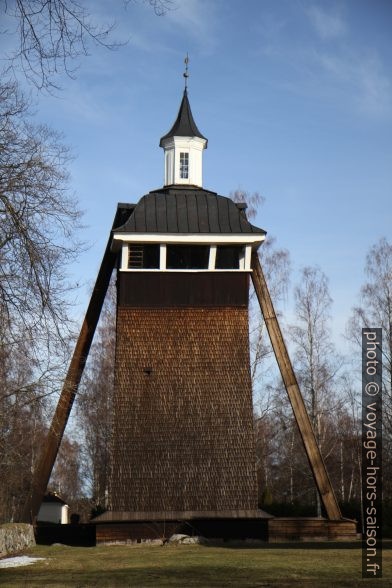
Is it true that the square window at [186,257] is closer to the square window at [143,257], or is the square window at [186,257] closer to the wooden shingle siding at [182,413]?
the square window at [143,257]

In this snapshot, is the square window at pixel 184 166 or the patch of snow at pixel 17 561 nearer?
the patch of snow at pixel 17 561

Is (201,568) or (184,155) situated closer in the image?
(201,568)

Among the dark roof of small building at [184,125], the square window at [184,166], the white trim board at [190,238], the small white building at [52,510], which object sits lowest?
the small white building at [52,510]

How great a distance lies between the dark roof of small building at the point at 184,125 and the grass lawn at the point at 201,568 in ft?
38.9

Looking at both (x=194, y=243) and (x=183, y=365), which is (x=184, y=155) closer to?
(x=194, y=243)

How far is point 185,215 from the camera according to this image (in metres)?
21.5

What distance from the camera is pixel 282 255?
1181 inches

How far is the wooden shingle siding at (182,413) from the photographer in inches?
744

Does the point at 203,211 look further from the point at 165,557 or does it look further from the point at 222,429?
the point at 165,557

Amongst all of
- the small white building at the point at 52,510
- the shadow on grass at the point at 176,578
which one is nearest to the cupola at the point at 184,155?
the shadow on grass at the point at 176,578

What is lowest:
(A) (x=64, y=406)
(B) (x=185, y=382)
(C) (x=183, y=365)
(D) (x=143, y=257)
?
(A) (x=64, y=406)

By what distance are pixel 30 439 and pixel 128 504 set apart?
54.5ft

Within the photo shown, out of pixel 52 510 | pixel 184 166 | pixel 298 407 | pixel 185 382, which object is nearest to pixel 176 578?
pixel 185 382

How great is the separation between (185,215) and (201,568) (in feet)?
37.5
